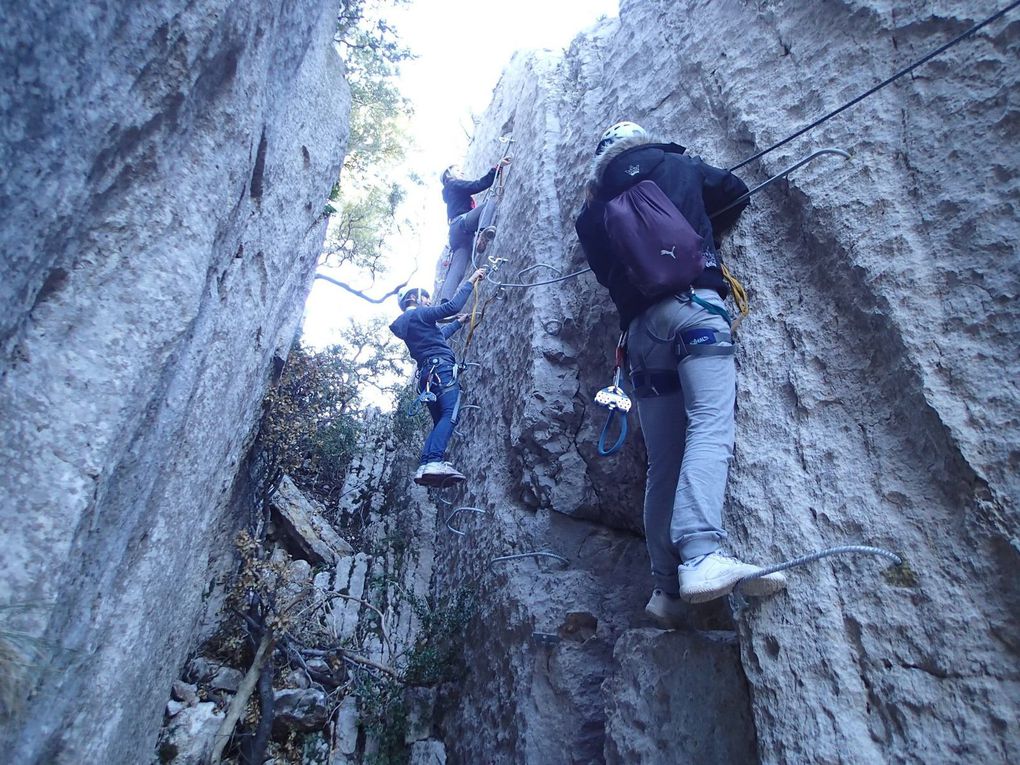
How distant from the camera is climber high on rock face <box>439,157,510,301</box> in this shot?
28.7 ft

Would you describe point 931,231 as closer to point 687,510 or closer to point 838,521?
point 838,521

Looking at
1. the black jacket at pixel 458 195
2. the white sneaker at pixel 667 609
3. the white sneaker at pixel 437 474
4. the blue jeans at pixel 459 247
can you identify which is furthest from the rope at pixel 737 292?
the black jacket at pixel 458 195

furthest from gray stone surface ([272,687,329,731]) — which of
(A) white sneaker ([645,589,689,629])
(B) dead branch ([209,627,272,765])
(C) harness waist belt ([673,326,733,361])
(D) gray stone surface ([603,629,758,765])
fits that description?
(C) harness waist belt ([673,326,733,361])

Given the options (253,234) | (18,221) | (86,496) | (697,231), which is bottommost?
(86,496)

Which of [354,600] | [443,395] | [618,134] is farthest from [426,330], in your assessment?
[618,134]

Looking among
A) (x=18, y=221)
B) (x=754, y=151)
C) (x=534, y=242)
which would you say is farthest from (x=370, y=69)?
(x=18, y=221)

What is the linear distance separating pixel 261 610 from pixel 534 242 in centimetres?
396

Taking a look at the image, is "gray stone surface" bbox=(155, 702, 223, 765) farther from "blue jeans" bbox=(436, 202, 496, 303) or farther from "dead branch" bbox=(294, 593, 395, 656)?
"blue jeans" bbox=(436, 202, 496, 303)

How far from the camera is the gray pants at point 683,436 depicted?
2773mm

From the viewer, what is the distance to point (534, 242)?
621 centimetres

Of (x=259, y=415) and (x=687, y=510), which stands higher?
(x=259, y=415)

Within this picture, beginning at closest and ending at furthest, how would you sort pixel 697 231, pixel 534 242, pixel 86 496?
pixel 86 496 → pixel 697 231 → pixel 534 242

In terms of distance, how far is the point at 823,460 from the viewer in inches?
114

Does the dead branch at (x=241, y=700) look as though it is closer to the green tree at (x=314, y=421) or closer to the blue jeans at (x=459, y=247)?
the green tree at (x=314, y=421)
